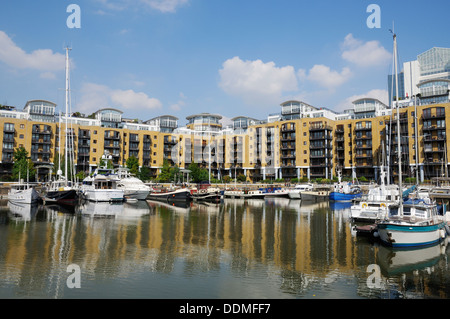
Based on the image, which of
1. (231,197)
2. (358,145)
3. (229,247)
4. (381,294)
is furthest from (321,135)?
(381,294)

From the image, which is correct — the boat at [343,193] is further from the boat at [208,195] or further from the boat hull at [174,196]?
the boat hull at [174,196]

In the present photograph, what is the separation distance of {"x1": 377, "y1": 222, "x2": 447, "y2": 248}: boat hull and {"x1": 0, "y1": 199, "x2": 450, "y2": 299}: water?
0.61 meters

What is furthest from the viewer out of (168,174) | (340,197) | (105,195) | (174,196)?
(168,174)


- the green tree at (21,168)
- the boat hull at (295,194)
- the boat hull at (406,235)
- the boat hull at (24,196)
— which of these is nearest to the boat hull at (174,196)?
the boat hull at (24,196)

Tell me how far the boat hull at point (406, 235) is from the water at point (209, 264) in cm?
61

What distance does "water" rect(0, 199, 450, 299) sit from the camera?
1391 cm

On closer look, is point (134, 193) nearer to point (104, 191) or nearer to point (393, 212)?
point (104, 191)

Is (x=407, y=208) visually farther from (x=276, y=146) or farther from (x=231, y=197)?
(x=276, y=146)

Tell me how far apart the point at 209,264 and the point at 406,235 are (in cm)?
1303

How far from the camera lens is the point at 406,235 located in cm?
2138

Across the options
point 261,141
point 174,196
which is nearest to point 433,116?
point 261,141

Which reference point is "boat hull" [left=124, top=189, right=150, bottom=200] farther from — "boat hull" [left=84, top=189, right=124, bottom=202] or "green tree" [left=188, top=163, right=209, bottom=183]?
"green tree" [left=188, top=163, right=209, bottom=183]

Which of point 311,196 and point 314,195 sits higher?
point 314,195

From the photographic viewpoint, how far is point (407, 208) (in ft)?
78.2
